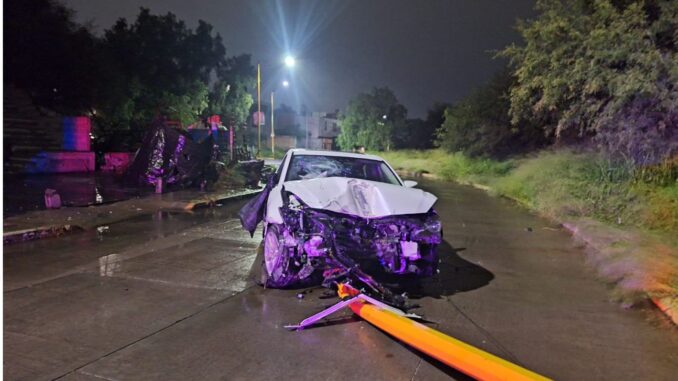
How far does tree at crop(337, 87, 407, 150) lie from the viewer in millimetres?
70375

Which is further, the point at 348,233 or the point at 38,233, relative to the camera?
the point at 38,233

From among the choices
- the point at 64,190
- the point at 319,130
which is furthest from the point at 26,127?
the point at 319,130

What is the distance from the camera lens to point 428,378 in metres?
4.14

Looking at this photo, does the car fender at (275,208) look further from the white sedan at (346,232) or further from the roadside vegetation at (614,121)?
the roadside vegetation at (614,121)

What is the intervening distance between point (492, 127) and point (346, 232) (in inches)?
1086

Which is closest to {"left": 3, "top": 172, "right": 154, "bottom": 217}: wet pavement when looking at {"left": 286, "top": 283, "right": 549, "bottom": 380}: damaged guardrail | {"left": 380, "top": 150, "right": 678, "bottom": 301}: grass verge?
{"left": 286, "top": 283, "right": 549, "bottom": 380}: damaged guardrail

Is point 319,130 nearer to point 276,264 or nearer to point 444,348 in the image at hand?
point 276,264

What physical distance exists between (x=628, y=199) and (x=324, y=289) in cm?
957

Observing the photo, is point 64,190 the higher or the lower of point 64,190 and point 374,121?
the lower

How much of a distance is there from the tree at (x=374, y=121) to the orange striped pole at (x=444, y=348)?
65.5m

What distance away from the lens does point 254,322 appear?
211 inches

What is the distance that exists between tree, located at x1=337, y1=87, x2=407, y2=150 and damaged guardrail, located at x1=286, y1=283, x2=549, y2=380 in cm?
6508

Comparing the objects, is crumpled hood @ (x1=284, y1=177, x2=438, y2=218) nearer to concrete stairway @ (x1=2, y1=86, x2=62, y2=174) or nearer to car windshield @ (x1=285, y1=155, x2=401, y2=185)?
car windshield @ (x1=285, y1=155, x2=401, y2=185)

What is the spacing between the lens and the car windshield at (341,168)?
8.15 m
